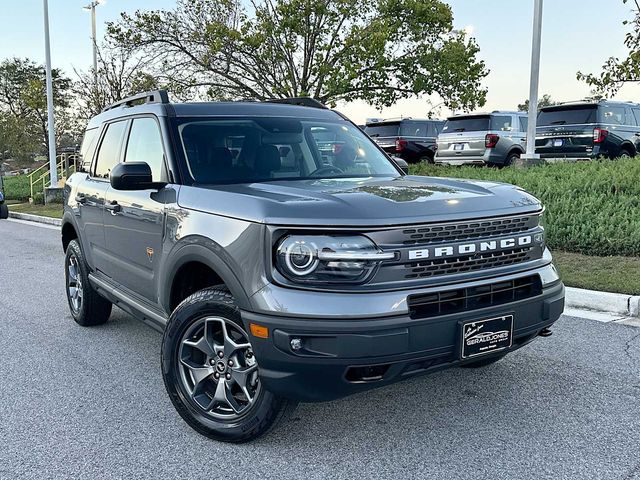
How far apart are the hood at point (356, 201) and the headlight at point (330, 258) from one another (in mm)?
83

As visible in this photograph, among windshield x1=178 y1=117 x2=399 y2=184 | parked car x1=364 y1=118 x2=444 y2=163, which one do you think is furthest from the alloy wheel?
parked car x1=364 y1=118 x2=444 y2=163

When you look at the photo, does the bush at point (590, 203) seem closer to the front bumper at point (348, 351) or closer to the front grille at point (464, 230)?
the front grille at point (464, 230)

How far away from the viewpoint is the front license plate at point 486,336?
2957mm

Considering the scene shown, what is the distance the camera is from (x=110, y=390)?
4102 millimetres

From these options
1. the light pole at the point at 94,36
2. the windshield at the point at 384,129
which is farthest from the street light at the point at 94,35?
the windshield at the point at 384,129

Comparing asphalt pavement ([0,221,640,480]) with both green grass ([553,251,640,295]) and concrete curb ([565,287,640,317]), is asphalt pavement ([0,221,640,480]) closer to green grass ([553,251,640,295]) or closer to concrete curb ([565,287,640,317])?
concrete curb ([565,287,640,317])

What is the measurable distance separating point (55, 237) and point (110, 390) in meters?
10.2

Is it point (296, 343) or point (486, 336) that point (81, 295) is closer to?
point (296, 343)

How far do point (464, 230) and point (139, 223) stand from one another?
7.07 ft

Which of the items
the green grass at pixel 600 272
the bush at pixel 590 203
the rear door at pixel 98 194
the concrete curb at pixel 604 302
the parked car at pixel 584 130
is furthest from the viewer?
the parked car at pixel 584 130

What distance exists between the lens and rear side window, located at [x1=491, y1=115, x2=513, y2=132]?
1655 cm

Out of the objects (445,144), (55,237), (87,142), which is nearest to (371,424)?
(87,142)

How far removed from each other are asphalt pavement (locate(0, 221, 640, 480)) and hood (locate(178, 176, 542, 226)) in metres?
1.20

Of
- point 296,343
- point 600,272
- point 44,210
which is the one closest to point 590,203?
point 600,272
